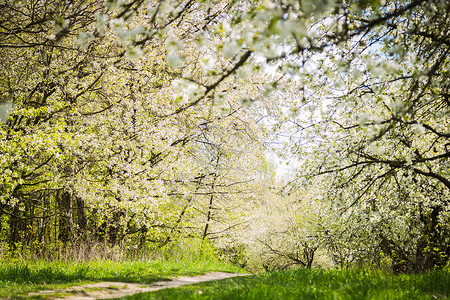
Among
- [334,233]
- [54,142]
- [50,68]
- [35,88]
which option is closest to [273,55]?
[54,142]

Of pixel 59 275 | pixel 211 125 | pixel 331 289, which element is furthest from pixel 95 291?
pixel 211 125

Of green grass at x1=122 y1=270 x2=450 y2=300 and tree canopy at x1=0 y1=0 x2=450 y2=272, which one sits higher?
tree canopy at x1=0 y1=0 x2=450 y2=272

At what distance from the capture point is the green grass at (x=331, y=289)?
155 inches

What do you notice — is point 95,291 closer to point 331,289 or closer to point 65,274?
point 65,274

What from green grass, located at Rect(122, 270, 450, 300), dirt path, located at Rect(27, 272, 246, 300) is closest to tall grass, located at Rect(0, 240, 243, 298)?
dirt path, located at Rect(27, 272, 246, 300)

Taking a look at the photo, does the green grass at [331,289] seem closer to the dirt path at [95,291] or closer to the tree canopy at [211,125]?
the dirt path at [95,291]

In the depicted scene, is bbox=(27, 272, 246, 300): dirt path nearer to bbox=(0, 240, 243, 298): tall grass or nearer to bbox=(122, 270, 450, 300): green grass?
bbox=(0, 240, 243, 298): tall grass

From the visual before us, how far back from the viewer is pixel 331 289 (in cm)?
457

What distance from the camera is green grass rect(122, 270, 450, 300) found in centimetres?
393

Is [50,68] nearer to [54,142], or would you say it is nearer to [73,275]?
[54,142]

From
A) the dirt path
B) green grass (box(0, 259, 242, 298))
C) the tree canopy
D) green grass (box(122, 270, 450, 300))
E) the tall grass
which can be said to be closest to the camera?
green grass (box(122, 270, 450, 300))

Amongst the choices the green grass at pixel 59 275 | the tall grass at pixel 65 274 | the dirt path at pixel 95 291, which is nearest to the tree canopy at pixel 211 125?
the tall grass at pixel 65 274

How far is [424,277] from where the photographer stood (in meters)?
6.02

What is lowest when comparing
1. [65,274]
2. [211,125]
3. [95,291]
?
[95,291]
